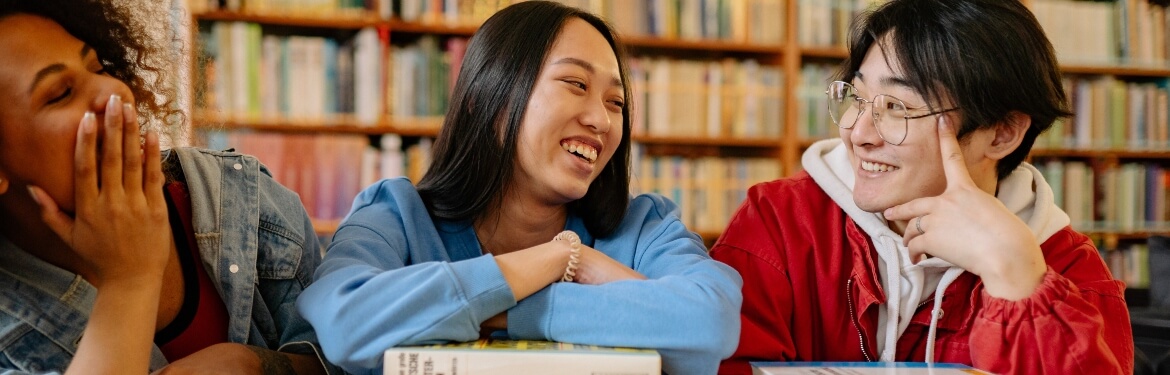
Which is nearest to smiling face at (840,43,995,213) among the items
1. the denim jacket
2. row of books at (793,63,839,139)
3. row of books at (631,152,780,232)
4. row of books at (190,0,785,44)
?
the denim jacket

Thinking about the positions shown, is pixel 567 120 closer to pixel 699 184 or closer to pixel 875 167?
pixel 875 167

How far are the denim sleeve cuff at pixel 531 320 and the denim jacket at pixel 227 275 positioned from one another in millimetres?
274

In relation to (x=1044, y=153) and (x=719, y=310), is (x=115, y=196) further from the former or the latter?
(x=1044, y=153)

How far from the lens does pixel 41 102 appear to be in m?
0.86

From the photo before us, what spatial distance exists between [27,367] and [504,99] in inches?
25.0

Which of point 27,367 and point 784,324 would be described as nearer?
point 27,367

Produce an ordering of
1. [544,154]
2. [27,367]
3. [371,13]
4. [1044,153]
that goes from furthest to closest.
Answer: [1044,153]
[371,13]
[544,154]
[27,367]

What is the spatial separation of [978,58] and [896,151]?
17cm

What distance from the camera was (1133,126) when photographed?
3518 mm

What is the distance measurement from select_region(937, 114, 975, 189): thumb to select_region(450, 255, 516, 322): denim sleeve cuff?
2.13ft

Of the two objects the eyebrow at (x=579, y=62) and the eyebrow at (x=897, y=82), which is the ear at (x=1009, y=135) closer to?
the eyebrow at (x=897, y=82)

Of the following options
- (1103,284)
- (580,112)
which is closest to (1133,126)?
(1103,284)

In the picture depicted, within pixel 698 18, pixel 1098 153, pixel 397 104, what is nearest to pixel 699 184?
pixel 698 18

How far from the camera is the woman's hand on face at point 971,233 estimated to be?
1104 millimetres
